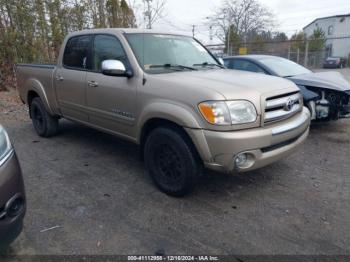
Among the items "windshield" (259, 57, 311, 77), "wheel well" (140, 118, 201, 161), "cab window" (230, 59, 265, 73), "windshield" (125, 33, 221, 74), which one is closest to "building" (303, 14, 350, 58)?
"windshield" (259, 57, 311, 77)

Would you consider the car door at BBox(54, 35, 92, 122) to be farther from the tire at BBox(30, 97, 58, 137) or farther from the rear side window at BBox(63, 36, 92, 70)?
the tire at BBox(30, 97, 58, 137)

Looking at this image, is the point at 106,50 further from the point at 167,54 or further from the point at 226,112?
the point at 226,112

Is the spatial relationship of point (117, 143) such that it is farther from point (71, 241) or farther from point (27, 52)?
point (27, 52)

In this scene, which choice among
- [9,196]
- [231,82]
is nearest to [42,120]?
[9,196]

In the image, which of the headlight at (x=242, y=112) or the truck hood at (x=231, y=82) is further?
the truck hood at (x=231, y=82)

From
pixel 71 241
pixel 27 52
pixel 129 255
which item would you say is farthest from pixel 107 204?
pixel 27 52

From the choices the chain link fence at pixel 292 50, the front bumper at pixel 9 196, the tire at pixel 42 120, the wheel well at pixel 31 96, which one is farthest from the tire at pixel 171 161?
the chain link fence at pixel 292 50

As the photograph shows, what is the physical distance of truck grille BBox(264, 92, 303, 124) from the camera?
299cm

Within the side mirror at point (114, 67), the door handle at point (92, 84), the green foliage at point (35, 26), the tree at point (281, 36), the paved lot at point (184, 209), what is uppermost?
the tree at point (281, 36)

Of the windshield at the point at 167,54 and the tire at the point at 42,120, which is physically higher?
the windshield at the point at 167,54

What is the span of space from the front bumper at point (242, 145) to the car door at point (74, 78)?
218cm

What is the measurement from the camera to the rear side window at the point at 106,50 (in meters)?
3.74

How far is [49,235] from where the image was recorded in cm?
268

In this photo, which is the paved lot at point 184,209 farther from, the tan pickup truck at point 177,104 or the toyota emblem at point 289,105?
the toyota emblem at point 289,105
